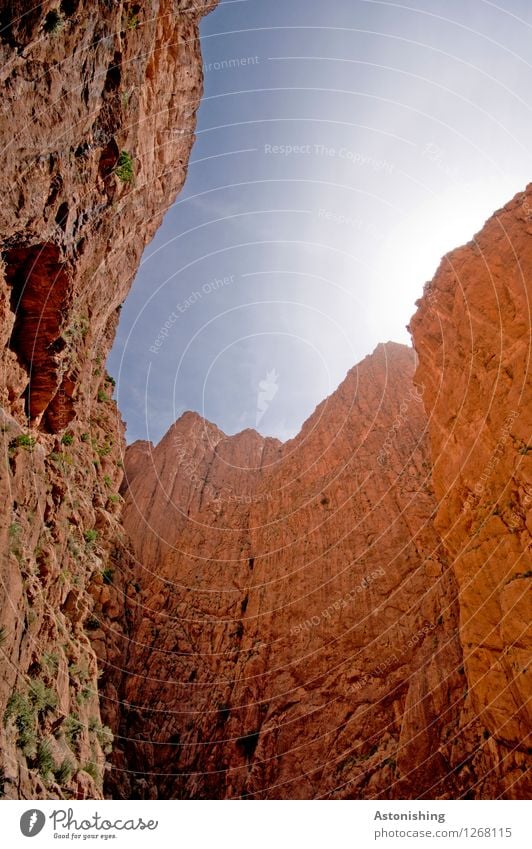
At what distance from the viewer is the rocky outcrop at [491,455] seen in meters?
12.0

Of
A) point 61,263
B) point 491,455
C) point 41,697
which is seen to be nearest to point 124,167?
point 61,263

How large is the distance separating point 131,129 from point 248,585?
37226 millimetres

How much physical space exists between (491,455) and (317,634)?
25.3 metres

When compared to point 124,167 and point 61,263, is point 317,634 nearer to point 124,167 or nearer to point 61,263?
point 61,263

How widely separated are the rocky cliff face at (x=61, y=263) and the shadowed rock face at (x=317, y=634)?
13106mm

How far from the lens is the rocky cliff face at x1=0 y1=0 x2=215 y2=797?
11.6m

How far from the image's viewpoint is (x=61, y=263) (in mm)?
15594

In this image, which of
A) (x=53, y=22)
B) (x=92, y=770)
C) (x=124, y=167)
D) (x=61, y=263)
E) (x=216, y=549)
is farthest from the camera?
(x=216, y=549)

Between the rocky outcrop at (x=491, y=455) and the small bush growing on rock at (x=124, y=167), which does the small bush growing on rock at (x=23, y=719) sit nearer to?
the rocky outcrop at (x=491, y=455)

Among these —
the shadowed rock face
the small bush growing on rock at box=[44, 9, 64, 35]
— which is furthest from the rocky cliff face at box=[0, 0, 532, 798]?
the shadowed rock face

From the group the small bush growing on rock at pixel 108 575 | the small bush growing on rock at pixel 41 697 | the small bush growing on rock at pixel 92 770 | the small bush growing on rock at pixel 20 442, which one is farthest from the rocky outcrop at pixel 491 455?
the small bush growing on rock at pixel 108 575
